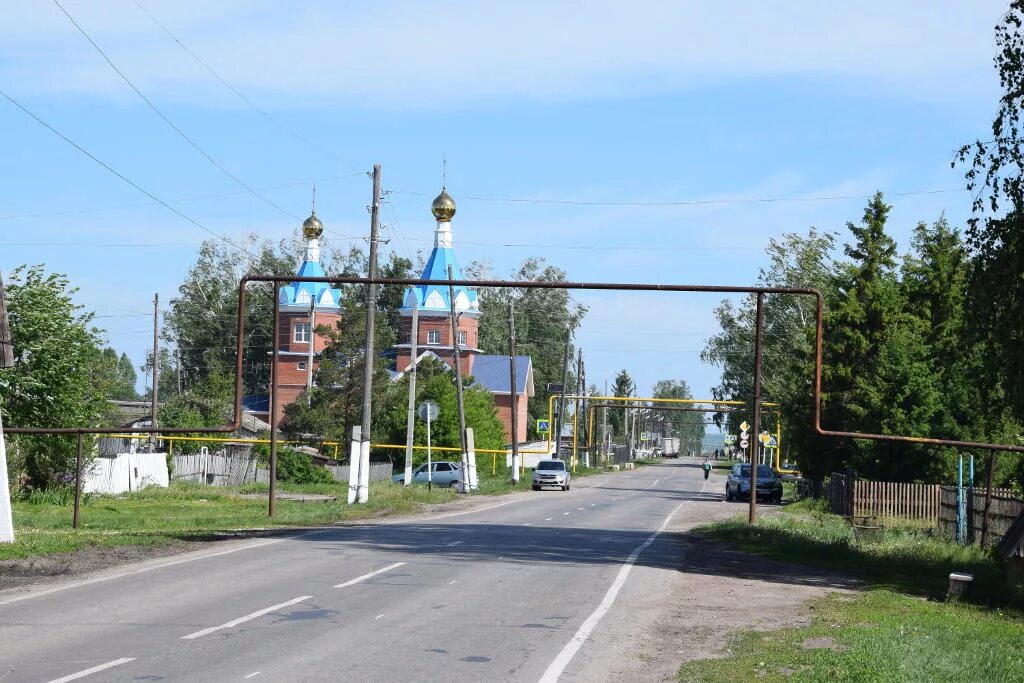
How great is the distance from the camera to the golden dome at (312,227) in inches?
3620

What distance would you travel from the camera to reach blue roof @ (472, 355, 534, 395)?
353 ft

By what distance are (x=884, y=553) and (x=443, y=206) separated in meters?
61.9

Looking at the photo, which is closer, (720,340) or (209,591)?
(209,591)

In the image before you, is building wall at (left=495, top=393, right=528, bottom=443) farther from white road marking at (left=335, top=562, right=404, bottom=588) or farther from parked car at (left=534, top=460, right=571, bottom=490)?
white road marking at (left=335, top=562, right=404, bottom=588)

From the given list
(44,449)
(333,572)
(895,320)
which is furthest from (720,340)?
(333,572)

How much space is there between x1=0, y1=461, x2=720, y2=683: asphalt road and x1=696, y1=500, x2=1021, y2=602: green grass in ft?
9.99

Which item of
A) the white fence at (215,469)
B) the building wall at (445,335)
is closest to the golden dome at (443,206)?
the building wall at (445,335)

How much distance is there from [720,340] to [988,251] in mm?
79654

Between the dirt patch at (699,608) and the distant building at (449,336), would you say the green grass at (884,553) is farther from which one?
the distant building at (449,336)

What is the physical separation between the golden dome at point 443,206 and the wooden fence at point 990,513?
183ft

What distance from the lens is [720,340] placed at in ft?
320

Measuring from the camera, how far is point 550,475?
60.3 metres

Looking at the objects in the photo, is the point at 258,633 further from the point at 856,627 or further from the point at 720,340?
the point at 720,340

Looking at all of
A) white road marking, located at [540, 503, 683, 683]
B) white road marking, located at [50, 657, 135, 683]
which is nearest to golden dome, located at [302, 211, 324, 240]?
white road marking, located at [540, 503, 683, 683]
